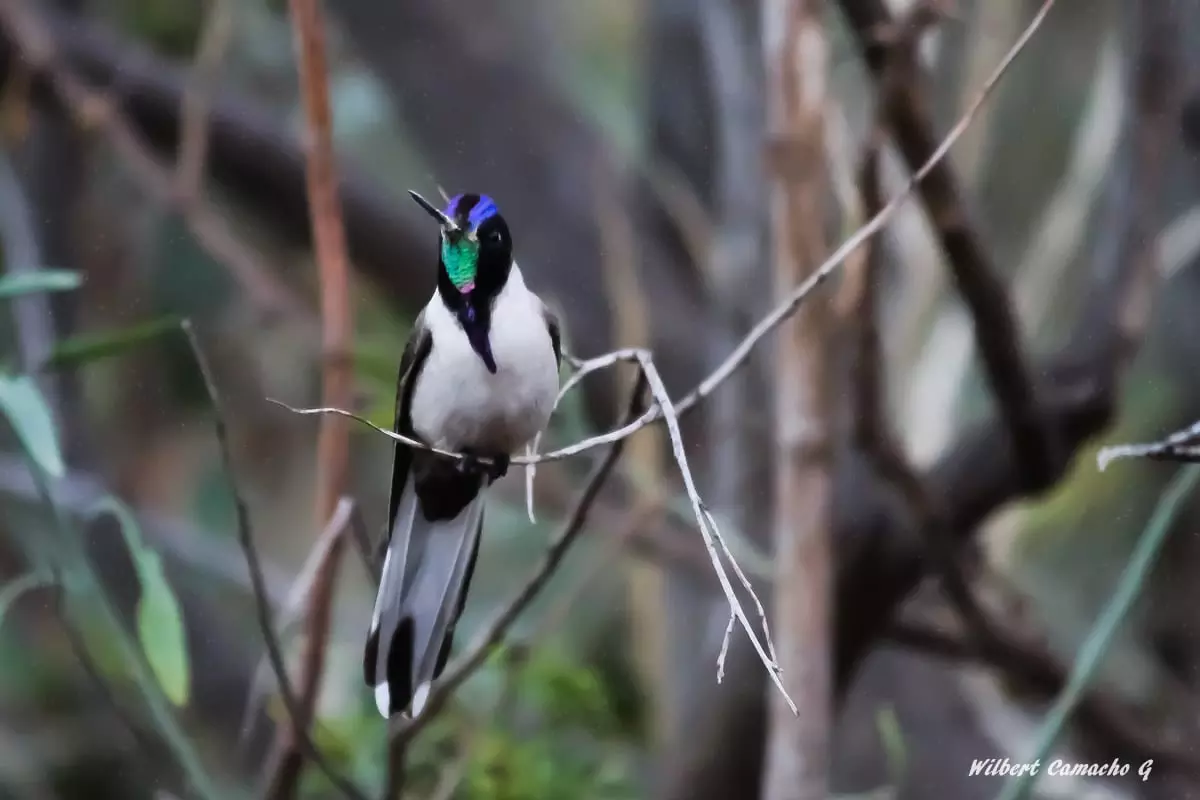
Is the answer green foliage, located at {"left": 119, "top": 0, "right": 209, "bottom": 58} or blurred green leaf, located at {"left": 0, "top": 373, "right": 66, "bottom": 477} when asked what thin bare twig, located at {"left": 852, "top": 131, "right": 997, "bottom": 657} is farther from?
green foliage, located at {"left": 119, "top": 0, "right": 209, "bottom": 58}

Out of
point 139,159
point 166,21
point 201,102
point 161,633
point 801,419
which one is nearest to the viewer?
point 161,633

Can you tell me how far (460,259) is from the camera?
19.4 inches

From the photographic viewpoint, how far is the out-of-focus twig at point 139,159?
3.49ft

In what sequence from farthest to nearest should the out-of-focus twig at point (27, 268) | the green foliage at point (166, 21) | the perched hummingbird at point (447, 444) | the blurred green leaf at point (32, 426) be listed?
the green foliage at point (166, 21), the out-of-focus twig at point (27, 268), the blurred green leaf at point (32, 426), the perched hummingbird at point (447, 444)

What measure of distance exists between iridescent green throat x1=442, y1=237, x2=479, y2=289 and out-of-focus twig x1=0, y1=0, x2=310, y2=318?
1.73 feet

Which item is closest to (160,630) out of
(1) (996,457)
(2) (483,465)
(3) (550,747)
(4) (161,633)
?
(4) (161,633)

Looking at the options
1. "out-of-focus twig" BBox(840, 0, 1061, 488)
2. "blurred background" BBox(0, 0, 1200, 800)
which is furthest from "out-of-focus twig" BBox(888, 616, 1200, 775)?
"out-of-focus twig" BBox(840, 0, 1061, 488)

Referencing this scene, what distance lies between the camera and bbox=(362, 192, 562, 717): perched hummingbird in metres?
0.57

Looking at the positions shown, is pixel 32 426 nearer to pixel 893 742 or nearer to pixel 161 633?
pixel 161 633

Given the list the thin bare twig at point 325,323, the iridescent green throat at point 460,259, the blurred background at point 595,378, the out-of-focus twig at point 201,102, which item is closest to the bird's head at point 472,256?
the iridescent green throat at point 460,259

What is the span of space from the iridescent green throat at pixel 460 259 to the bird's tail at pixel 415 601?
0.16 m

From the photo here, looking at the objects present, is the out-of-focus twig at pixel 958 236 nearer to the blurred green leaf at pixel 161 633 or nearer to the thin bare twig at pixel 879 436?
the thin bare twig at pixel 879 436

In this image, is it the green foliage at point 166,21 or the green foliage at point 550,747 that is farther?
the green foliage at point 166,21

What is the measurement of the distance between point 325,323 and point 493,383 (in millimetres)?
243
